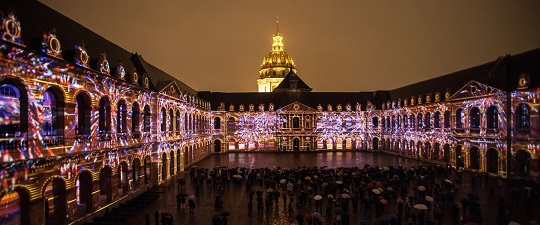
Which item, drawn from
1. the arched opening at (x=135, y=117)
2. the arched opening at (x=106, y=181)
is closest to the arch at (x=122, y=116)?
the arched opening at (x=135, y=117)

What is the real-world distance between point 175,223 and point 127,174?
7.66 meters

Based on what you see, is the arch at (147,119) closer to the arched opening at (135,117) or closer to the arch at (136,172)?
the arched opening at (135,117)

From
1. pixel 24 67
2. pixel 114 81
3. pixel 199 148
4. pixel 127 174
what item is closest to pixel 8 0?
pixel 24 67

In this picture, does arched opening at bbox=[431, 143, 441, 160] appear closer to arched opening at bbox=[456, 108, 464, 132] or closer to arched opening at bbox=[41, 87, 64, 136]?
arched opening at bbox=[456, 108, 464, 132]

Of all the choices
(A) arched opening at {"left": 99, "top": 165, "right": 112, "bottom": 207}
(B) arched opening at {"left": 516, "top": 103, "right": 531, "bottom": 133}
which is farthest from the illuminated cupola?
(A) arched opening at {"left": 99, "top": 165, "right": 112, "bottom": 207}

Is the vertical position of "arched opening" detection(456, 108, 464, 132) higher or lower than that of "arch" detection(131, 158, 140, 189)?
higher

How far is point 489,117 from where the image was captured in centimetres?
3662

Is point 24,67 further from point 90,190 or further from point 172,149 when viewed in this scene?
point 172,149

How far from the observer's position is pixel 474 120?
39.2 meters

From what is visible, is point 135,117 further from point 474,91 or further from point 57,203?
point 474,91

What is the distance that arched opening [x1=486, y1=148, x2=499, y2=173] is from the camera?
1416 inches

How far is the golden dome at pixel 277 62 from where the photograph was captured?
354ft

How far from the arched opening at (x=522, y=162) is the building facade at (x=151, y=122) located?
98mm

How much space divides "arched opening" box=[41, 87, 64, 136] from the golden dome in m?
90.3
